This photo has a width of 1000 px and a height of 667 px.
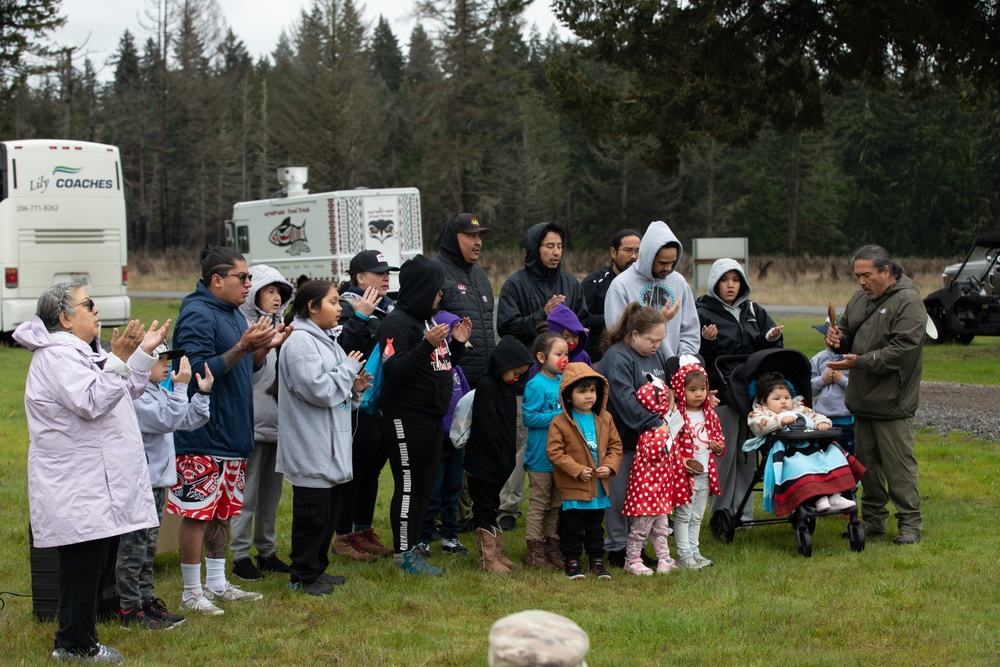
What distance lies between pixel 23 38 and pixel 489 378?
27.2 m

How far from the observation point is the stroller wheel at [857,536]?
7023 millimetres

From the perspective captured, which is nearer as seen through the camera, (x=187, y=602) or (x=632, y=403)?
(x=187, y=602)

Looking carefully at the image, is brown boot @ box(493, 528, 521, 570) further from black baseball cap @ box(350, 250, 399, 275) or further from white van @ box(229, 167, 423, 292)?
white van @ box(229, 167, 423, 292)

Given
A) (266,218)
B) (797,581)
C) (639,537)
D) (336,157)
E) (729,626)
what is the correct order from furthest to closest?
(336,157) → (266,218) → (639,537) → (797,581) → (729,626)

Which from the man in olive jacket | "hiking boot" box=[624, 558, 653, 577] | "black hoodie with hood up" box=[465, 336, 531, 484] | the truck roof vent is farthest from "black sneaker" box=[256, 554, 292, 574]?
the truck roof vent

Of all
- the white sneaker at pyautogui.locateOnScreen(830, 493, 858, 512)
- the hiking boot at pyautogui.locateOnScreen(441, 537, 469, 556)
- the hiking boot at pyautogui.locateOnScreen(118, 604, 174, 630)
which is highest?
the white sneaker at pyautogui.locateOnScreen(830, 493, 858, 512)

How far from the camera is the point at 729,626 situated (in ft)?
17.9

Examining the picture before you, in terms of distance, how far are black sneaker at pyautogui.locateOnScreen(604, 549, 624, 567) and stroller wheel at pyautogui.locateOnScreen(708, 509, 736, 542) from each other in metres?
0.90

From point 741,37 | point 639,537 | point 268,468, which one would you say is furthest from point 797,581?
point 741,37

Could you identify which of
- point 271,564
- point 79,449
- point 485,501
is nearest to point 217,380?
point 79,449

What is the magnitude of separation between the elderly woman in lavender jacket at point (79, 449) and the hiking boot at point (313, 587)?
136cm

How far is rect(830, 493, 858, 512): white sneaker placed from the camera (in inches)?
275

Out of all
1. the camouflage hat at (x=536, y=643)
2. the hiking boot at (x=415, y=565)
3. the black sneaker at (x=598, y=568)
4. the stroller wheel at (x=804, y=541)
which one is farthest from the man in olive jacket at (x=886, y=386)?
the camouflage hat at (x=536, y=643)

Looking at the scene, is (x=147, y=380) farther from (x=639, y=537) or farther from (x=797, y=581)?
(x=797, y=581)
